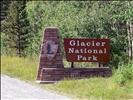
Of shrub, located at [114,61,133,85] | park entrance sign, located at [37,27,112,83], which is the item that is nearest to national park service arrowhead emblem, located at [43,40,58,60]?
park entrance sign, located at [37,27,112,83]

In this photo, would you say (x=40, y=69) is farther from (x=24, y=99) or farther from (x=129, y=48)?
(x=129, y=48)

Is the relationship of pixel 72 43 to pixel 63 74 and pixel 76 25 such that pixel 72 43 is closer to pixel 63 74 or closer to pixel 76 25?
pixel 63 74

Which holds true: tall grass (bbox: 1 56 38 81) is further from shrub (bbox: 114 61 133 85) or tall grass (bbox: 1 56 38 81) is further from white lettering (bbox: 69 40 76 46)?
shrub (bbox: 114 61 133 85)

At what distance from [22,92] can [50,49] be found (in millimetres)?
3148

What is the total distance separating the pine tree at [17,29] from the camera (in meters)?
27.0

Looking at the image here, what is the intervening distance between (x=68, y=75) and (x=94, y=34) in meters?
5.12

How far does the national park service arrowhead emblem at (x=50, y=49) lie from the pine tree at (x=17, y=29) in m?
12.8

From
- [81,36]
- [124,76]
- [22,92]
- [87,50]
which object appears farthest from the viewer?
[81,36]

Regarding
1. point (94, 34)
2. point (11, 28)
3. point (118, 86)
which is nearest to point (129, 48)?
point (94, 34)

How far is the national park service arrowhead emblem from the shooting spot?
46.6ft

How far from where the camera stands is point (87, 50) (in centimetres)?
1434

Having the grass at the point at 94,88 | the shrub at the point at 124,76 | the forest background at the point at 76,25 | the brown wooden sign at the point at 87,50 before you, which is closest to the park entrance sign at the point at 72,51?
the brown wooden sign at the point at 87,50

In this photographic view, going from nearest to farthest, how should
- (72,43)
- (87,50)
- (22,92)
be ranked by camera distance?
(22,92)
(72,43)
(87,50)

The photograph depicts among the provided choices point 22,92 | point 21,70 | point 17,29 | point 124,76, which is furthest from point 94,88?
point 17,29
